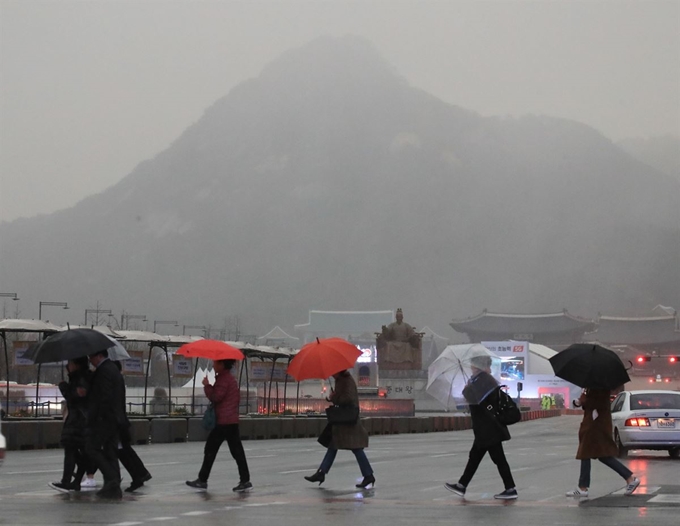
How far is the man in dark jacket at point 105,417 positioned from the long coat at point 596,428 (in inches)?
211

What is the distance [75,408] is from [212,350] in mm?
2096

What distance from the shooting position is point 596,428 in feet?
49.7

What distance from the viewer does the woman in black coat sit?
1471 cm

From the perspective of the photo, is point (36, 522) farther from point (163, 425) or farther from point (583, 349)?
point (163, 425)

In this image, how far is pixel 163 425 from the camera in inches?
1340

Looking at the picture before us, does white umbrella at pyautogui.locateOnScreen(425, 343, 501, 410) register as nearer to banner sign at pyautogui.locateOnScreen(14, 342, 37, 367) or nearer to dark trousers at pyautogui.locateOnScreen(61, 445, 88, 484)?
banner sign at pyautogui.locateOnScreen(14, 342, 37, 367)

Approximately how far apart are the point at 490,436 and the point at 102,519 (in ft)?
16.1

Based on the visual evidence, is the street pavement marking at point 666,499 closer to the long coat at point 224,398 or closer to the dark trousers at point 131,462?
the long coat at point 224,398

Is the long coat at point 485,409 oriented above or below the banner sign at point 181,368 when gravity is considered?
below

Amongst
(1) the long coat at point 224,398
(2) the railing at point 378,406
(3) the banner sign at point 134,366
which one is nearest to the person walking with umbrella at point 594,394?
(1) the long coat at point 224,398

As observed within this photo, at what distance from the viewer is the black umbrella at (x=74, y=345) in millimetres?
14297

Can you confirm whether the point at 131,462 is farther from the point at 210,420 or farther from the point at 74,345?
→ the point at 74,345

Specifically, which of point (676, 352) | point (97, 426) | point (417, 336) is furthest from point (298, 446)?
point (676, 352)

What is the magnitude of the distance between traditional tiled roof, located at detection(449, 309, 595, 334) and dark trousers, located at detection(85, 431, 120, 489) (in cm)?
15473
